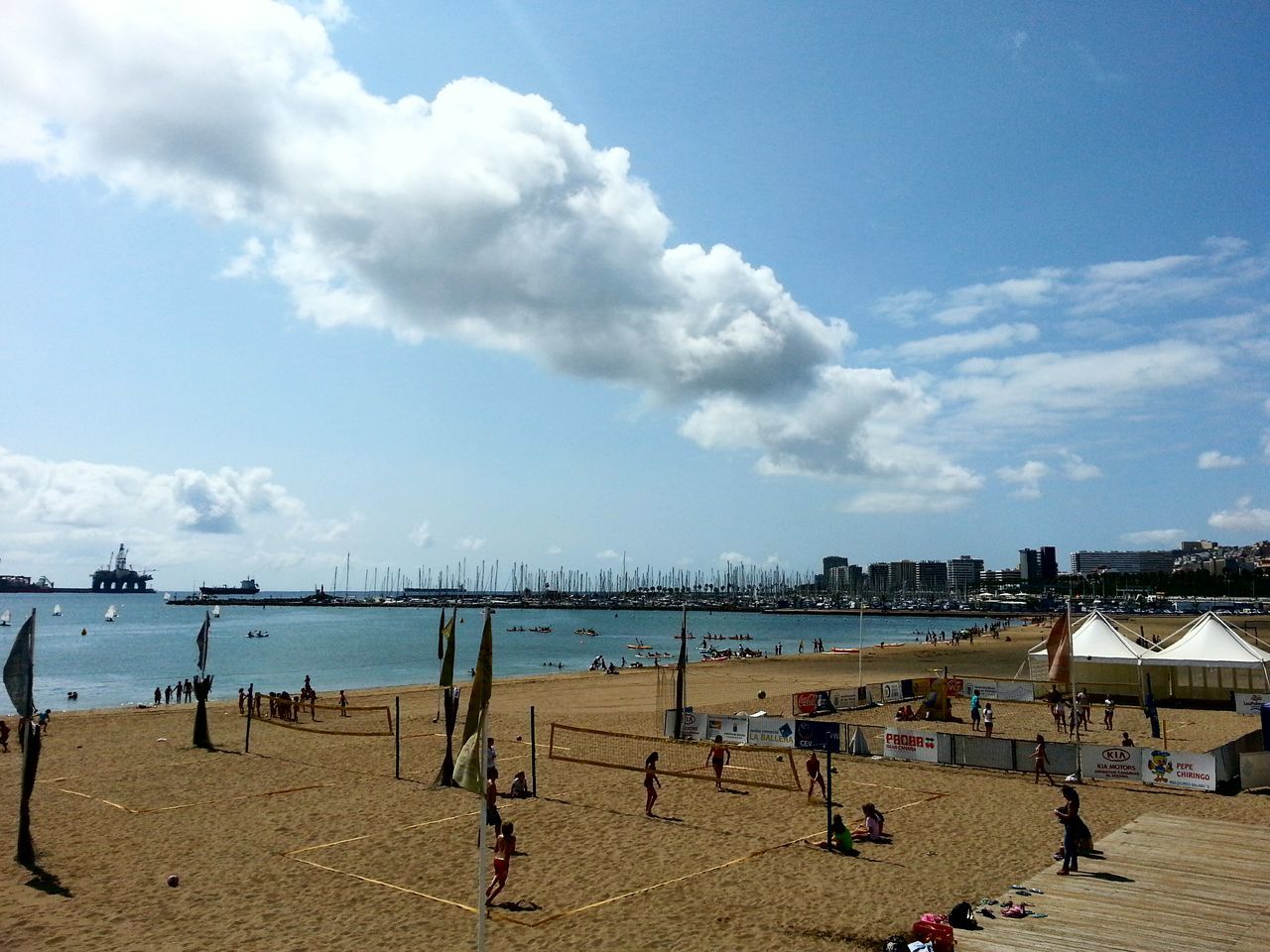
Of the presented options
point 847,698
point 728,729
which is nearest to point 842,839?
point 728,729

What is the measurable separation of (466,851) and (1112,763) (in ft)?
53.7

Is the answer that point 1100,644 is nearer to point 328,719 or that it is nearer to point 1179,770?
point 1179,770

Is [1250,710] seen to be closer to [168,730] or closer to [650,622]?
[168,730]

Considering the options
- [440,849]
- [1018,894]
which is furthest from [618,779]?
[1018,894]

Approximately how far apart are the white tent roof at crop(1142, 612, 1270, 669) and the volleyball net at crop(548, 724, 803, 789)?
857 inches

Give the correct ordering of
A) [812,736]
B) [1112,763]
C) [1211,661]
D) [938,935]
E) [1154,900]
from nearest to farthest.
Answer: [938,935], [1154,900], [1112,763], [812,736], [1211,661]

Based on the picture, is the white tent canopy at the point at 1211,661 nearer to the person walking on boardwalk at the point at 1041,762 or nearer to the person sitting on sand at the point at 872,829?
the person walking on boardwalk at the point at 1041,762

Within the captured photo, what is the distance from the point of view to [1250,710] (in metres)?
34.5

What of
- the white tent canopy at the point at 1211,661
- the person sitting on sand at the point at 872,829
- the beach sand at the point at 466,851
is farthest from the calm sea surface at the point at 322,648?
the white tent canopy at the point at 1211,661

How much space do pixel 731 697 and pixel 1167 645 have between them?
21016 mm

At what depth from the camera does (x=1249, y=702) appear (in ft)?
114

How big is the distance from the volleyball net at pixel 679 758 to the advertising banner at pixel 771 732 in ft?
1.07

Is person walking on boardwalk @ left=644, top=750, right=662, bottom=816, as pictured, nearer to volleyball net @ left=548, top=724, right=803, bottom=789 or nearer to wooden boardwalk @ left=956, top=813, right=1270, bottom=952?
volleyball net @ left=548, top=724, right=803, bottom=789

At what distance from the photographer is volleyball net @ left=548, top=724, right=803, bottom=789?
22541 mm
